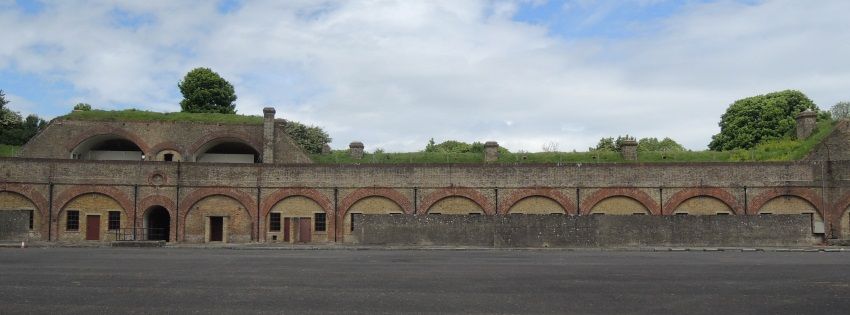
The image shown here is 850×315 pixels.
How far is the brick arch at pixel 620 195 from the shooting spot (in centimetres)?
3294

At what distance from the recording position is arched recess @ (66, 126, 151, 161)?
129 ft

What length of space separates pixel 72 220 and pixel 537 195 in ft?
76.7

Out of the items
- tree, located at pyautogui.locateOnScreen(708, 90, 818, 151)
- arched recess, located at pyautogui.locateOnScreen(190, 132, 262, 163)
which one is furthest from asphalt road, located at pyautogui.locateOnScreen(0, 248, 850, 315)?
tree, located at pyautogui.locateOnScreen(708, 90, 818, 151)

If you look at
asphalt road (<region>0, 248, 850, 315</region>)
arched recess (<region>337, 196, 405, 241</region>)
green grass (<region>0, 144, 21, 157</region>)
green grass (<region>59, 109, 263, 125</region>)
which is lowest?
asphalt road (<region>0, 248, 850, 315</region>)

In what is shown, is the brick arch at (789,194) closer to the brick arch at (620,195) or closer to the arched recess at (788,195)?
the arched recess at (788,195)

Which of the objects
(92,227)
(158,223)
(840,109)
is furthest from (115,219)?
(840,109)

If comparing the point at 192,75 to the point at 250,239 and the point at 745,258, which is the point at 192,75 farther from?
the point at 745,258

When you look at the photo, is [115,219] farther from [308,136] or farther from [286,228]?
[308,136]

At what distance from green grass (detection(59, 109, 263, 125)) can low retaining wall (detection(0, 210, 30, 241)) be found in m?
10.1

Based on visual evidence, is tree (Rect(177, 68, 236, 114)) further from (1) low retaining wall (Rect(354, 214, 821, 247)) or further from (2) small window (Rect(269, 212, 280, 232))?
(1) low retaining wall (Rect(354, 214, 821, 247))

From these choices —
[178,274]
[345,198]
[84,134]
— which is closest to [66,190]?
[84,134]

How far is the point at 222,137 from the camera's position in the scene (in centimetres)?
4031

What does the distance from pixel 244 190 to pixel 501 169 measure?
1327 centimetres

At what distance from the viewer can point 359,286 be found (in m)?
13.5
